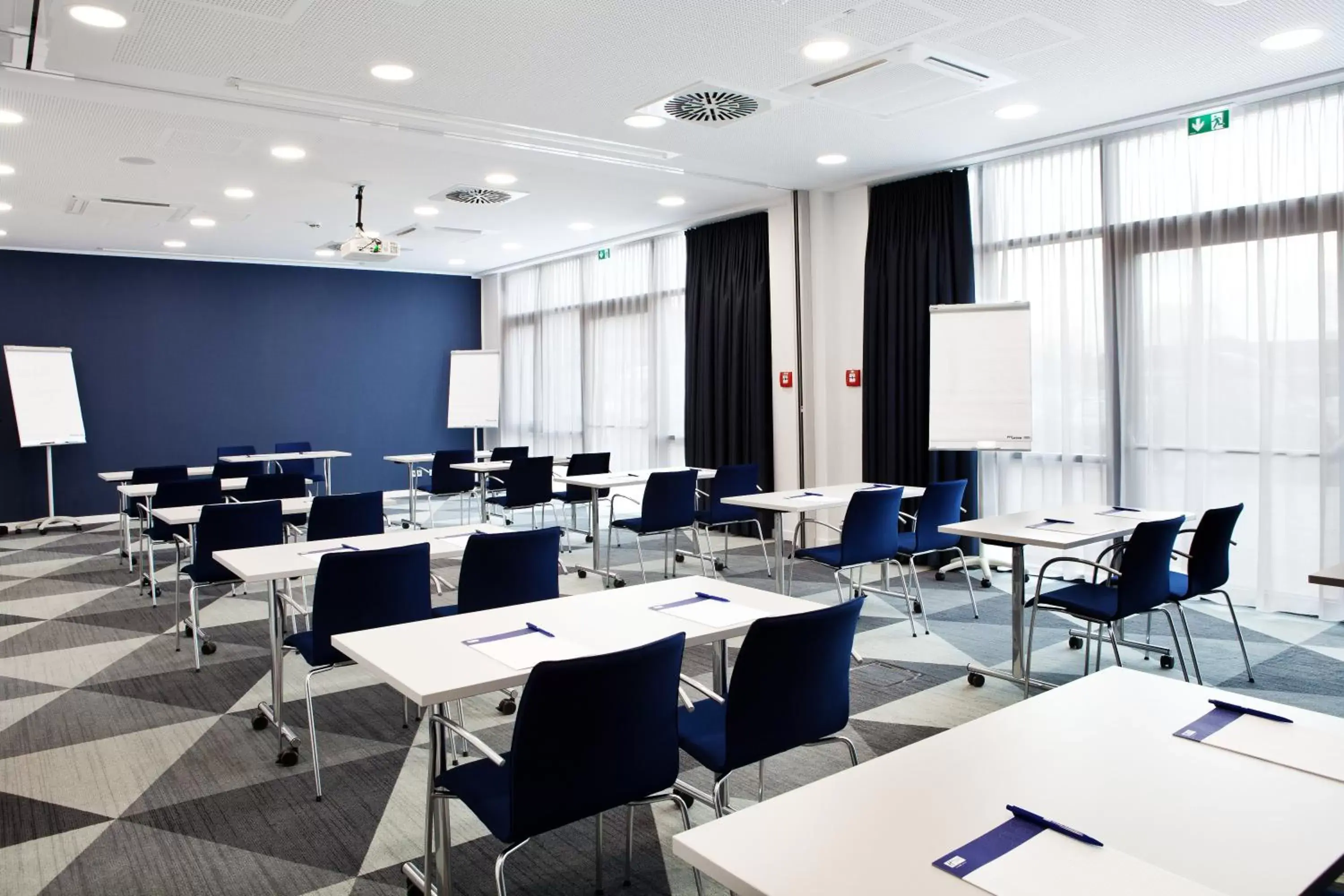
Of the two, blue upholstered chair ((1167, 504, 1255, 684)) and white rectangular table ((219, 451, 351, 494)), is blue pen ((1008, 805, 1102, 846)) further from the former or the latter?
white rectangular table ((219, 451, 351, 494))

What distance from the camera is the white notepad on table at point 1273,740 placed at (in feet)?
5.35

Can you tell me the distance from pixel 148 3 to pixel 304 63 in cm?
90

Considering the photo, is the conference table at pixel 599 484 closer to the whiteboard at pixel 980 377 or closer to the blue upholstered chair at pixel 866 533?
the blue upholstered chair at pixel 866 533

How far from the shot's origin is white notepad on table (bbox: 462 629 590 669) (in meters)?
2.37

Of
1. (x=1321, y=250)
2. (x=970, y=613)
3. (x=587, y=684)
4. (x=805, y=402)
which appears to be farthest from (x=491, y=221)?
(x=587, y=684)

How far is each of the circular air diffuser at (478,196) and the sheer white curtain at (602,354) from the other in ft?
7.62

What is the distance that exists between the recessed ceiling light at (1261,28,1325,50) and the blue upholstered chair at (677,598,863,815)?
13.8ft

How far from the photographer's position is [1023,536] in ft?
13.5

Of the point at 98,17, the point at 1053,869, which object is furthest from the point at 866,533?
the point at 98,17

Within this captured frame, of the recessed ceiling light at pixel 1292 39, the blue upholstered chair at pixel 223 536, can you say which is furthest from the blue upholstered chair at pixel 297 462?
the recessed ceiling light at pixel 1292 39

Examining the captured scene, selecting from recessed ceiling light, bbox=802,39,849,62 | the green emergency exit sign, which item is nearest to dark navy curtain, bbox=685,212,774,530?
the green emergency exit sign

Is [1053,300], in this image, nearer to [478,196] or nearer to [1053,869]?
[478,196]

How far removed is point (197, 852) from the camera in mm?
2924

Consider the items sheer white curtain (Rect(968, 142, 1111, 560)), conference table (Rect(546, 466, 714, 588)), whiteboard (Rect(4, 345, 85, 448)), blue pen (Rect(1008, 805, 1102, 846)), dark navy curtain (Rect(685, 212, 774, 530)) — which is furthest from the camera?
whiteboard (Rect(4, 345, 85, 448))
